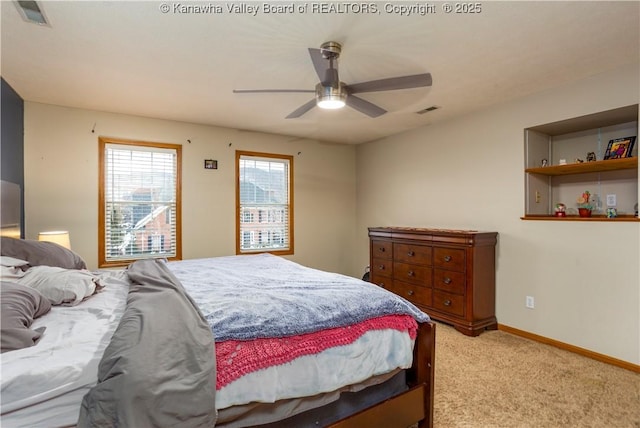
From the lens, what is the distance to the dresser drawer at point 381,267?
430 centimetres

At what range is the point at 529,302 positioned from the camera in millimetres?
3334

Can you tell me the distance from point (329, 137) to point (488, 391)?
3886mm

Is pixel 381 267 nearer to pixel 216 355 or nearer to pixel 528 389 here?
pixel 528 389

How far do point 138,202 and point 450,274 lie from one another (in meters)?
3.82

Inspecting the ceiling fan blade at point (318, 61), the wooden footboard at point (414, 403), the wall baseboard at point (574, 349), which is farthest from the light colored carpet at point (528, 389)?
→ the ceiling fan blade at point (318, 61)

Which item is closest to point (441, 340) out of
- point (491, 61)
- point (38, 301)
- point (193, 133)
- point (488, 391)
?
point (488, 391)

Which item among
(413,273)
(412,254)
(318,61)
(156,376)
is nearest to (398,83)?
(318,61)

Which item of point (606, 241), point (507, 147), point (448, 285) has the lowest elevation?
point (448, 285)

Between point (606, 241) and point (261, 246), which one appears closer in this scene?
point (606, 241)

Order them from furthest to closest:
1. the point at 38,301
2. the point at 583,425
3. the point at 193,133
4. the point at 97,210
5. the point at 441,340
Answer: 1. the point at 193,133
2. the point at 97,210
3. the point at 441,340
4. the point at 583,425
5. the point at 38,301

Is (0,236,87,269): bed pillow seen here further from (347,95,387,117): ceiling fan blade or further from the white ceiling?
(347,95,387,117): ceiling fan blade

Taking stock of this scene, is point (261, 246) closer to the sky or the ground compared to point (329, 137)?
closer to the ground

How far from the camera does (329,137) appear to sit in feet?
16.8

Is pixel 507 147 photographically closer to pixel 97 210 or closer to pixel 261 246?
pixel 261 246
